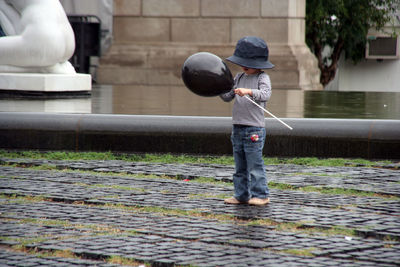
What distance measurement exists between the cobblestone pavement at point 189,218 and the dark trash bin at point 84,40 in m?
10.2

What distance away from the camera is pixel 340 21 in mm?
21484

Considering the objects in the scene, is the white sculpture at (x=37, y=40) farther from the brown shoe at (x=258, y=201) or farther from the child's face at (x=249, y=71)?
the brown shoe at (x=258, y=201)

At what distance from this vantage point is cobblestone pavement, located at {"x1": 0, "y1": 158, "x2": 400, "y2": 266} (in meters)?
3.89

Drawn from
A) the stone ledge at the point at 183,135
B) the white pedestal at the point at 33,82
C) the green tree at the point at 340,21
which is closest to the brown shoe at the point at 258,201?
the stone ledge at the point at 183,135

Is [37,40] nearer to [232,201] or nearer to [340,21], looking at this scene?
[232,201]

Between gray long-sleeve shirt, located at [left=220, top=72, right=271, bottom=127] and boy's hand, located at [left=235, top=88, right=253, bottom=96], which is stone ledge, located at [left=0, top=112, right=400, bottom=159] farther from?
boy's hand, located at [left=235, top=88, right=253, bottom=96]

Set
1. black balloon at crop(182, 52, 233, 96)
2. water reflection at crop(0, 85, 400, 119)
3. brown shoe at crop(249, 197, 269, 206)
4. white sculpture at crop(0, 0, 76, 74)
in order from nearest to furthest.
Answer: black balloon at crop(182, 52, 233, 96), brown shoe at crop(249, 197, 269, 206), water reflection at crop(0, 85, 400, 119), white sculpture at crop(0, 0, 76, 74)

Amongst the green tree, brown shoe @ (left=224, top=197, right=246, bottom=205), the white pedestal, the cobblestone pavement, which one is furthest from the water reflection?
the green tree

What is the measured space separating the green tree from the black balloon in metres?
15.0

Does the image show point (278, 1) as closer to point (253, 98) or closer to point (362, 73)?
point (253, 98)

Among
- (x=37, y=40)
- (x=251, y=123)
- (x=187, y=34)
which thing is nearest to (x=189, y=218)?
(x=251, y=123)

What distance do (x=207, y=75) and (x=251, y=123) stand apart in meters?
0.46

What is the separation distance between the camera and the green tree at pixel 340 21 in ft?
66.2

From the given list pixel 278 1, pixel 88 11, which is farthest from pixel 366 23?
pixel 88 11
